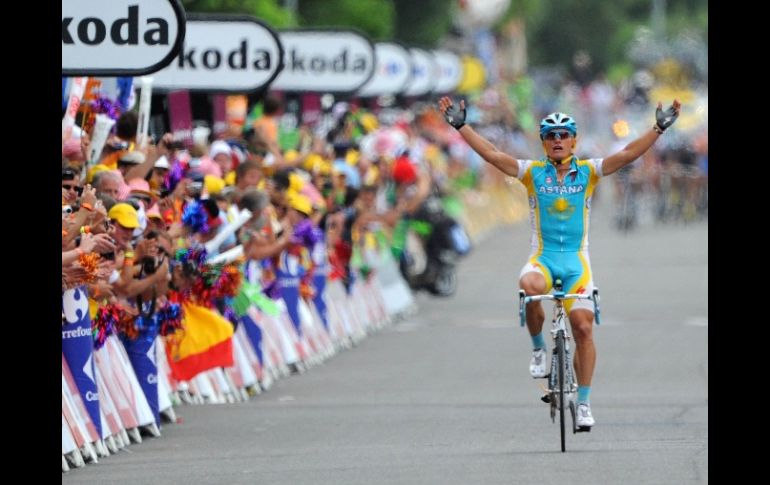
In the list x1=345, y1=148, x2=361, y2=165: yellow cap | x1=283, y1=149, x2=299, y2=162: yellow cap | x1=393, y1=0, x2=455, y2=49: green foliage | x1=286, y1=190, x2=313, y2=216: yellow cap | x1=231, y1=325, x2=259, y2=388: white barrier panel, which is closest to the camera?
x1=231, y1=325, x2=259, y2=388: white barrier panel

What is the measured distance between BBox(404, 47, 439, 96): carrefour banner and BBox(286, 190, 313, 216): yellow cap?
14.1 metres

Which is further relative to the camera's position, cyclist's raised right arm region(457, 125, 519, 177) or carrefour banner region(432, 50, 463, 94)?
carrefour banner region(432, 50, 463, 94)

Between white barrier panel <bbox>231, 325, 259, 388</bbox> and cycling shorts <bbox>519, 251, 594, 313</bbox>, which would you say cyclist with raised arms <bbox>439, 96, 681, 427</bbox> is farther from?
white barrier panel <bbox>231, 325, 259, 388</bbox>

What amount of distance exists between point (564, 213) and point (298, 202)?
601 centimetres

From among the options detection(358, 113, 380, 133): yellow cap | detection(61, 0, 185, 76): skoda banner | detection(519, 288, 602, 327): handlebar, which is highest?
detection(61, 0, 185, 76): skoda banner

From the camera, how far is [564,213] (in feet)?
47.9

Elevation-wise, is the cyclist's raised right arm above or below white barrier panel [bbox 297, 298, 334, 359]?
above

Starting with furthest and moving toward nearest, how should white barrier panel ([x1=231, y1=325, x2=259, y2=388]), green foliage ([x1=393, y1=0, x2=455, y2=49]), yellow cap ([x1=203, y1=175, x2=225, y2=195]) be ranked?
1. green foliage ([x1=393, y1=0, x2=455, y2=49])
2. white barrier panel ([x1=231, y1=325, x2=259, y2=388])
3. yellow cap ([x1=203, y1=175, x2=225, y2=195])

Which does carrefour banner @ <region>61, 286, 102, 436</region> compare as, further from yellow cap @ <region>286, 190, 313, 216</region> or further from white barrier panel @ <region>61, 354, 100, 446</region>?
yellow cap @ <region>286, 190, 313, 216</region>

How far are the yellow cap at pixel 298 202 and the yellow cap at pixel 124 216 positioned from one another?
5.25m

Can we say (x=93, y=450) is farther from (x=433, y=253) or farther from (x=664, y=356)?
(x=433, y=253)

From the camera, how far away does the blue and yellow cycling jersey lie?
47.8ft

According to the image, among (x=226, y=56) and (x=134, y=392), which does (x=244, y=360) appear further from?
(x=134, y=392)

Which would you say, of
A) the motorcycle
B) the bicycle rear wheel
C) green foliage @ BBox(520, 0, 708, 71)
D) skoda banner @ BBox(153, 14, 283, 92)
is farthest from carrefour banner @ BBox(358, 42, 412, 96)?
green foliage @ BBox(520, 0, 708, 71)
